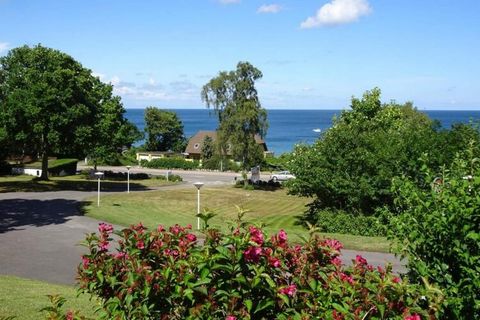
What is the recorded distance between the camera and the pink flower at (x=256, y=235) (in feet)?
15.7

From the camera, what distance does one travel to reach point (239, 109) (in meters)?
49.5

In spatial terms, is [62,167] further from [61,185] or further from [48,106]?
[48,106]

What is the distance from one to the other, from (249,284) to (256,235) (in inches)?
18.8

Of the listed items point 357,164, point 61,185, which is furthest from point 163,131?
point 357,164

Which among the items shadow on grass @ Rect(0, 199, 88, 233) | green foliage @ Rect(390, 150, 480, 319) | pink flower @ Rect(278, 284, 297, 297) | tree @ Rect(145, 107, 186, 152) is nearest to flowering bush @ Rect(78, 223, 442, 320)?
pink flower @ Rect(278, 284, 297, 297)

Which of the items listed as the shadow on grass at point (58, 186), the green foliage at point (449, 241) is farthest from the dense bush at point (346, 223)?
the shadow on grass at point (58, 186)

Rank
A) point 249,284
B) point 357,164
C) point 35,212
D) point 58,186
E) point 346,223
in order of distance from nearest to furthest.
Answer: point 249,284
point 346,223
point 357,164
point 35,212
point 58,186

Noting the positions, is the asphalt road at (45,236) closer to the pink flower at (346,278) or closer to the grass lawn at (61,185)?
the grass lawn at (61,185)

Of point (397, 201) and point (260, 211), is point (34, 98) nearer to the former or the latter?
point (260, 211)

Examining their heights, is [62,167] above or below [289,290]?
below

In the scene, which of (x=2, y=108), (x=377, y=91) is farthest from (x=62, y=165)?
(x=377, y=91)

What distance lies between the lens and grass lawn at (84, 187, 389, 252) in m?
27.8

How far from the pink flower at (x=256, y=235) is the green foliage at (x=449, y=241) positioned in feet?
5.33

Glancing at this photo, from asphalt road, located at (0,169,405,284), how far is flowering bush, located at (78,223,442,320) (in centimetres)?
422
